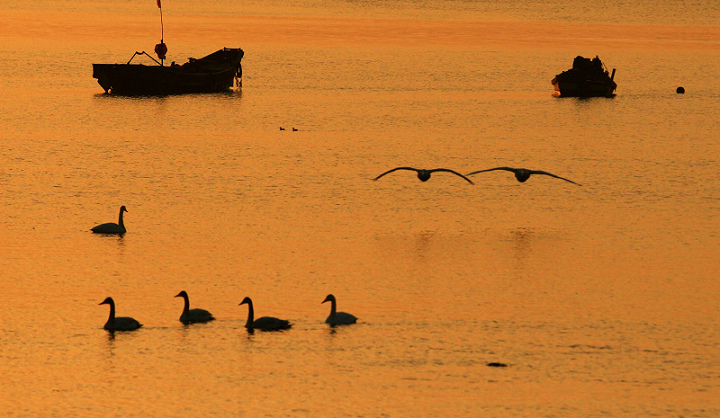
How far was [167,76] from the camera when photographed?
97.1 metres

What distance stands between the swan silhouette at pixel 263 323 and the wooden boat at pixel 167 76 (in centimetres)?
6894

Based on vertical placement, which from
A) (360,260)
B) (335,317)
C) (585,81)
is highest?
(585,81)

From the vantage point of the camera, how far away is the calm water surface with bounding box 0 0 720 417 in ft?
86.5

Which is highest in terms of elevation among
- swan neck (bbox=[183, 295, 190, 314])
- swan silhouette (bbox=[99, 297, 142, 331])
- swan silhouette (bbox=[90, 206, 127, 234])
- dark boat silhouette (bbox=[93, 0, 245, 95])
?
dark boat silhouette (bbox=[93, 0, 245, 95])

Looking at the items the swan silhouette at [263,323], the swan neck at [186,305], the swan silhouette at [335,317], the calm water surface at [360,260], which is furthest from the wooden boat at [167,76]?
the swan silhouette at [263,323]

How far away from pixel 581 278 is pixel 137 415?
54.2 ft

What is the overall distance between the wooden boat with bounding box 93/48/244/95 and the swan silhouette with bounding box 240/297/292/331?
68.9 meters

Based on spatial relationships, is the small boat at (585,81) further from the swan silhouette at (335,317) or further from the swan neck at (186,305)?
the swan neck at (186,305)

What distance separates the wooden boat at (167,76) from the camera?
97.1m

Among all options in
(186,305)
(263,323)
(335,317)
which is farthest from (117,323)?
(335,317)

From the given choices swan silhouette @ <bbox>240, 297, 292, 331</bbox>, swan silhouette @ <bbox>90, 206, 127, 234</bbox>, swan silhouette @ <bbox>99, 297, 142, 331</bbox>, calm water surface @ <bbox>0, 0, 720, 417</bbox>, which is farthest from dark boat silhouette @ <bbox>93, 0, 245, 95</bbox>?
swan silhouette @ <bbox>240, 297, 292, 331</bbox>

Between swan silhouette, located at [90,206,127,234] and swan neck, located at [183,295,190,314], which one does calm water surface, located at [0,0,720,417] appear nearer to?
swan neck, located at [183,295,190,314]

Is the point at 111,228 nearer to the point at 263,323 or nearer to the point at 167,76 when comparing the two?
the point at 263,323

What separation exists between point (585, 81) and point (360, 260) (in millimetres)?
66334
